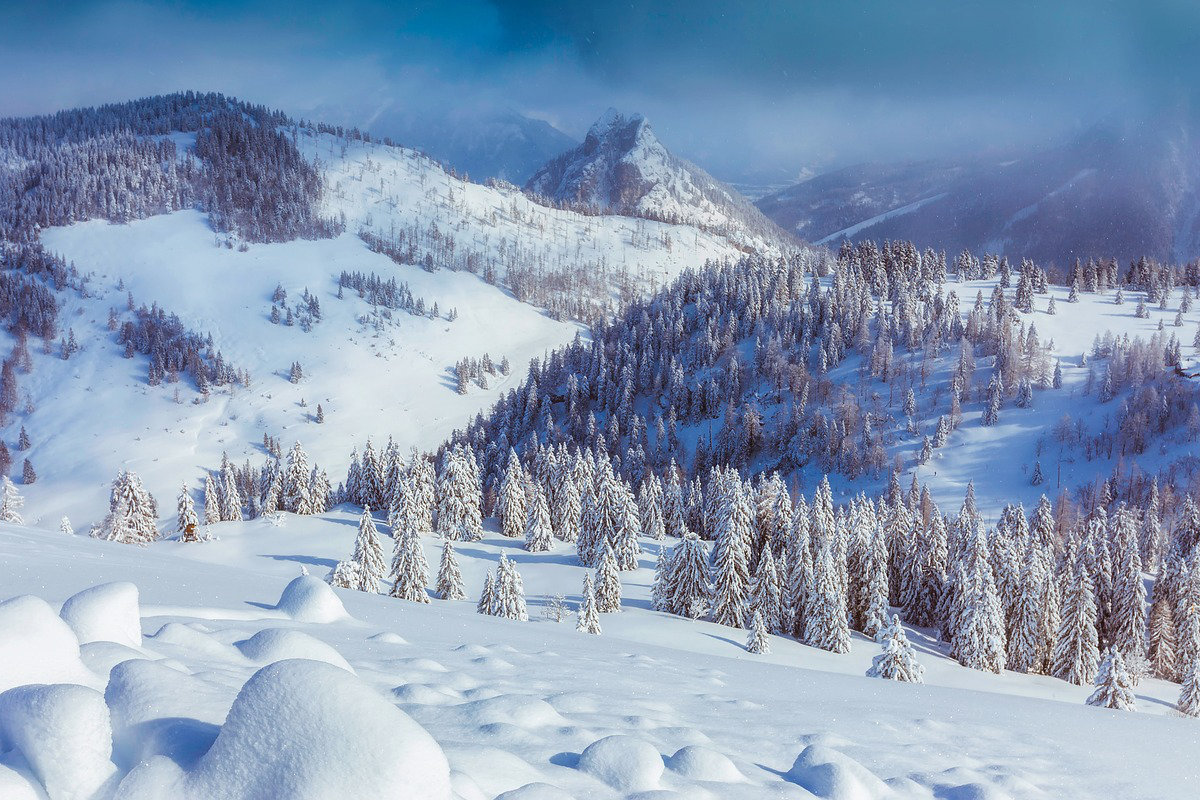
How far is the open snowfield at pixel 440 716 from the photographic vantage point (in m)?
3.23

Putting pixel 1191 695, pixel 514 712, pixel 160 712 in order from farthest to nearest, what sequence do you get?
pixel 1191 695 < pixel 514 712 < pixel 160 712

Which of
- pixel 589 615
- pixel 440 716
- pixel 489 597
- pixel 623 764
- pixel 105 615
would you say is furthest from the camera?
pixel 489 597

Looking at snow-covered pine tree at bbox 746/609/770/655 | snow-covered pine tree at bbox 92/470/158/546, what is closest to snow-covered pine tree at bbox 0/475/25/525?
snow-covered pine tree at bbox 92/470/158/546

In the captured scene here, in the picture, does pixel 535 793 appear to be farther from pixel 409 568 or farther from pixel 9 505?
pixel 9 505

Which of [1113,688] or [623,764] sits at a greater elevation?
[623,764]

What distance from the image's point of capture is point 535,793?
3.83 metres

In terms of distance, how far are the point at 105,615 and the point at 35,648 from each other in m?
1.45

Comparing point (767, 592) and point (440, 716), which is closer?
point (440, 716)

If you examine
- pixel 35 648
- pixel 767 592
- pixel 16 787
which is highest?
pixel 35 648

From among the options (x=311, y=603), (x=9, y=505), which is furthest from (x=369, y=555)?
(x=311, y=603)

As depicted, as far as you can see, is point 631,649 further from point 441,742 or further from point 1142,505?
point 1142,505

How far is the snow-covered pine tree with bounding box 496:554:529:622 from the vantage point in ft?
115

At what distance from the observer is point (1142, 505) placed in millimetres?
84562

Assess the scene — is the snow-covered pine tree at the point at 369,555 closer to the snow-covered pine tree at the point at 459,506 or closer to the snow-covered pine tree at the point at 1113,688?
the snow-covered pine tree at the point at 459,506
